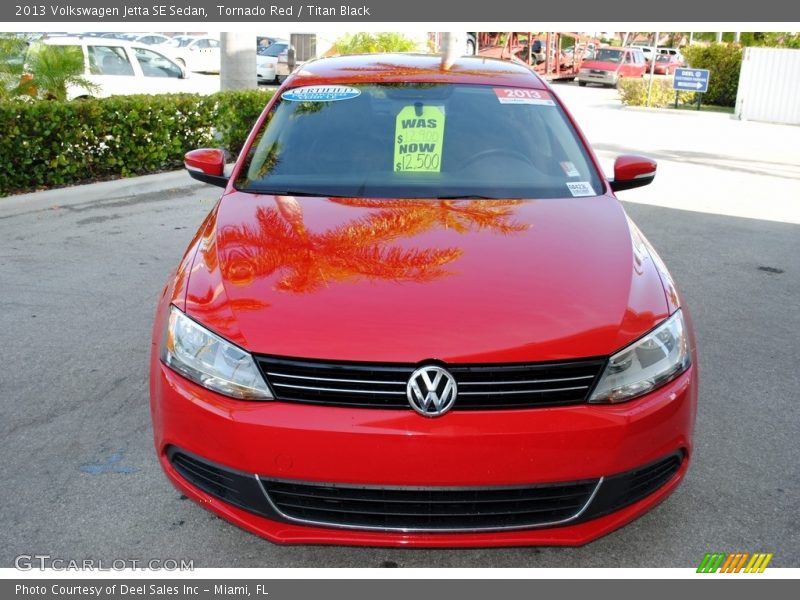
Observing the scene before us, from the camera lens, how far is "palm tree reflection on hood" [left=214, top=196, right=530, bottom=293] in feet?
9.53

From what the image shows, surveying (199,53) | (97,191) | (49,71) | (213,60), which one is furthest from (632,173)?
(199,53)

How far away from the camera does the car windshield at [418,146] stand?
3.78 metres

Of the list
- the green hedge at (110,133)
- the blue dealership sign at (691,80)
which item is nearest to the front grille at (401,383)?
the green hedge at (110,133)

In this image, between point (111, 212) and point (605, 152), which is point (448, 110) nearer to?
point (111, 212)

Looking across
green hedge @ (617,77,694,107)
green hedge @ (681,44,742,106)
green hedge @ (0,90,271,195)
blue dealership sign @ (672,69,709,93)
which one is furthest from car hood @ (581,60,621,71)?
green hedge @ (0,90,271,195)

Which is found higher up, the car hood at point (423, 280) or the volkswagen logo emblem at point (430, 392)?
the car hood at point (423, 280)

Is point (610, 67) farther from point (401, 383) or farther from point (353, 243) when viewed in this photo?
point (401, 383)

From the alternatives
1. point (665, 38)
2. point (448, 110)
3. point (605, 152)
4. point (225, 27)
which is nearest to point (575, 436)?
point (448, 110)

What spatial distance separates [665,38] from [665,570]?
229 ft

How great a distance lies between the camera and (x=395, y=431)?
248 cm

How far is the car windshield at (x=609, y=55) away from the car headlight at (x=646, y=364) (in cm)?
3579

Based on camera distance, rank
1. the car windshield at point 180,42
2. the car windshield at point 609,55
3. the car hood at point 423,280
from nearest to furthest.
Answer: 1. the car hood at point 423,280
2. the car windshield at point 180,42
3. the car windshield at point 609,55

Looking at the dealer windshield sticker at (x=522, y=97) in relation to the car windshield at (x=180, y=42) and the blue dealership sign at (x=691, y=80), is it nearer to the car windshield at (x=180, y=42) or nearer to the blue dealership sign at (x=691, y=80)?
the blue dealership sign at (x=691, y=80)

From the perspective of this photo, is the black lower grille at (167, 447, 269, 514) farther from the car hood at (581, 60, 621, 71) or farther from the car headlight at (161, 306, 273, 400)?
the car hood at (581, 60, 621, 71)
